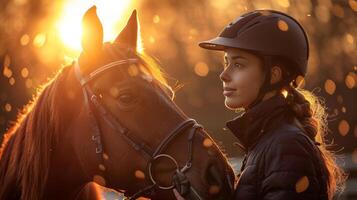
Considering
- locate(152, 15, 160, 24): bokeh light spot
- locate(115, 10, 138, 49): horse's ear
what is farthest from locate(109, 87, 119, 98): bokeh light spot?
locate(152, 15, 160, 24): bokeh light spot

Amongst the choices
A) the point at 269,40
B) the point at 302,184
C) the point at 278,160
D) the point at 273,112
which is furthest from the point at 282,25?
the point at 302,184

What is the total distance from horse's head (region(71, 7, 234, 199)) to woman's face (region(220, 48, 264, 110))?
0.26m

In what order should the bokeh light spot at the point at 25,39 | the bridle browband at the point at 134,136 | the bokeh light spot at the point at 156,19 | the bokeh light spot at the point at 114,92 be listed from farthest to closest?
the bokeh light spot at the point at 156,19 → the bokeh light spot at the point at 25,39 → the bokeh light spot at the point at 114,92 → the bridle browband at the point at 134,136

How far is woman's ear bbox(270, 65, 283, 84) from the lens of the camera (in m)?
3.00

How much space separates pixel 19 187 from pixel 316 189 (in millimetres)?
1643

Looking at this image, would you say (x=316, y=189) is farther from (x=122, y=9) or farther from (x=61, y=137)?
(x=122, y=9)

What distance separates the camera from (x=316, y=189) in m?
2.55

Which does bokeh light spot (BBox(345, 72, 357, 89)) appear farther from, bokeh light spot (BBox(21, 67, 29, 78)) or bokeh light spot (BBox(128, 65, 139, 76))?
bokeh light spot (BBox(128, 65, 139, 76))

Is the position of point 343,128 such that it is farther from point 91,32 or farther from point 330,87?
point 91,32

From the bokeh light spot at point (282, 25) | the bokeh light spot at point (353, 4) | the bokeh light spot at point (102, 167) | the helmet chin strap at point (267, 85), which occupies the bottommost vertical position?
the bokeh light spot at point (353, 4)

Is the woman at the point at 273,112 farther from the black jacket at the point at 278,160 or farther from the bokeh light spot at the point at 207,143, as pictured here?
the bokeh light spot at the point at 207,143

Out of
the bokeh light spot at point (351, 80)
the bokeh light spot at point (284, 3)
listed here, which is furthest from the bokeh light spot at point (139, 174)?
the bokeh light spot at point (284, 3)

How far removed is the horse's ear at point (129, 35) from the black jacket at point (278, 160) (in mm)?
983

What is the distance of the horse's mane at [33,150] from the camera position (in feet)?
10.1
